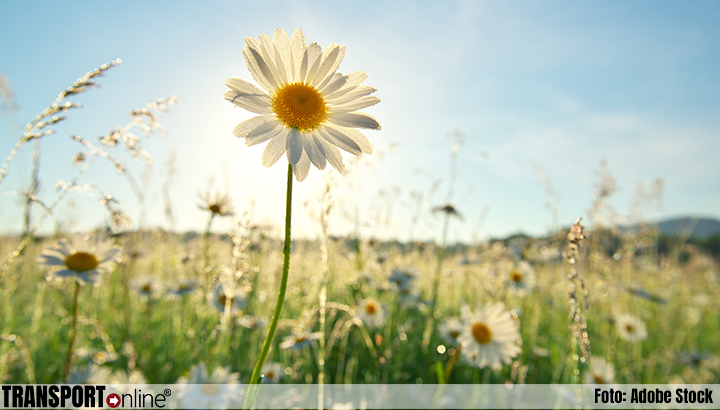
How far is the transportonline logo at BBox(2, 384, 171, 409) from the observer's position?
147 centimetres

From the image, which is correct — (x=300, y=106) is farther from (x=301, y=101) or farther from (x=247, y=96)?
(x=247, y=96)

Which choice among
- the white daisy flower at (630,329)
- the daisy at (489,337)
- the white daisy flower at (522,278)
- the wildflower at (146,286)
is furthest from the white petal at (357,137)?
the white daisy flower at (630,329)

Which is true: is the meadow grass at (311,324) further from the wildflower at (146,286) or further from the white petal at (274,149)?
the white petal at (274,149)

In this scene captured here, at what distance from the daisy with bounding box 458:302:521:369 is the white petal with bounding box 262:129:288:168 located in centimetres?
140

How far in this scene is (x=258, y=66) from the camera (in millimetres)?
876

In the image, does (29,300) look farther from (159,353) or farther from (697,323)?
(697,323)

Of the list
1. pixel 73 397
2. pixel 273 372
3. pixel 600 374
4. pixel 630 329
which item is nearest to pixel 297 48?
pixel 73 397

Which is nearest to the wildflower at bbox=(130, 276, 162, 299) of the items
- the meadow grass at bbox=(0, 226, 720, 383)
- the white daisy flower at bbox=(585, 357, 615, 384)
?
the meadow grass at bbox=(0, 226, 720, 383)

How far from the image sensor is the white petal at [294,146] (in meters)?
0.80

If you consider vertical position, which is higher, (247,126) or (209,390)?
(247,126)

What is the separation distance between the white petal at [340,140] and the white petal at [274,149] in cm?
10

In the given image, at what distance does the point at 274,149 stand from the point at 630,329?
156 inches

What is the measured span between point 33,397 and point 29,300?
9.93 ft

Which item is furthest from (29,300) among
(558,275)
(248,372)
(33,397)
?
(558,275)
